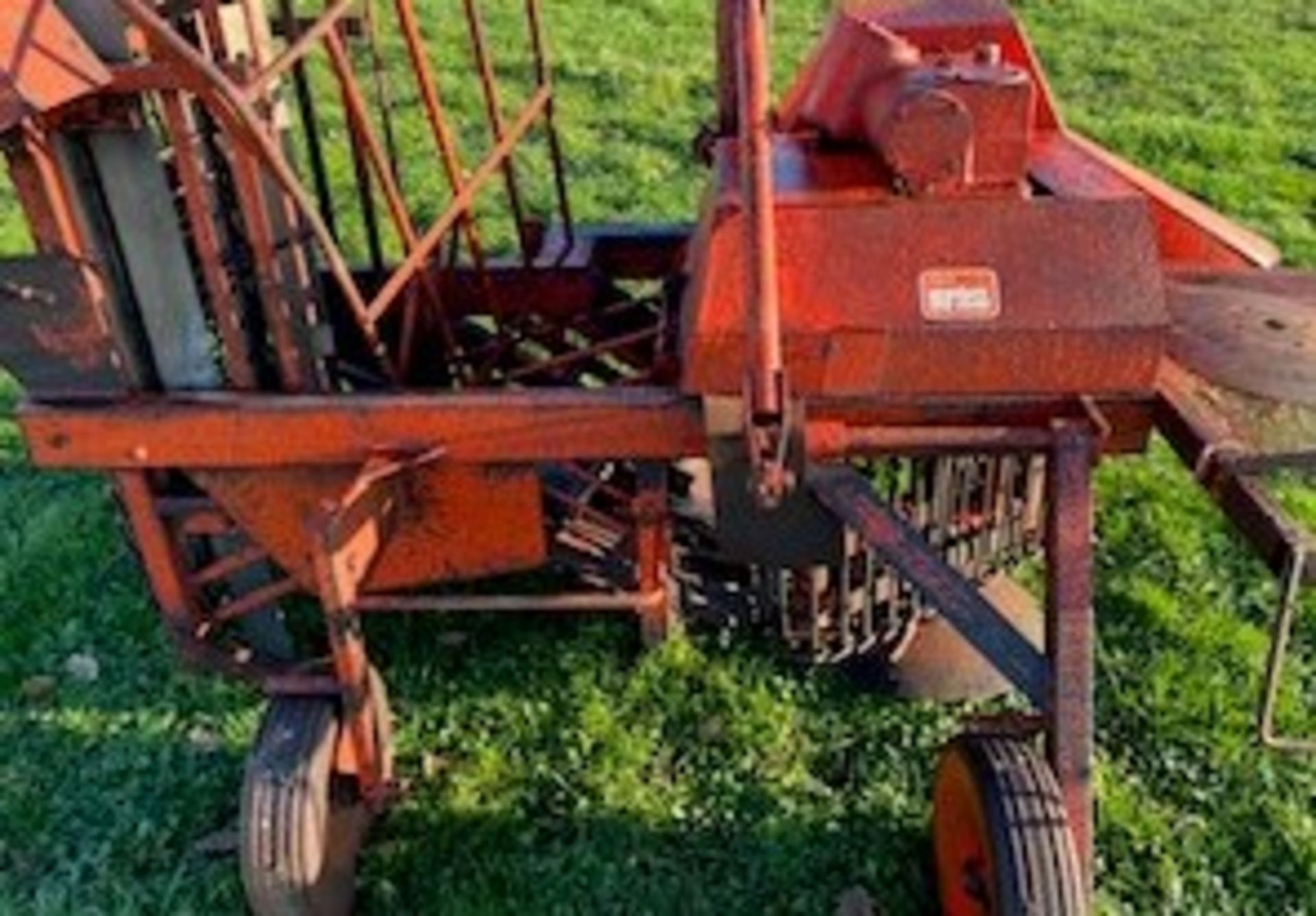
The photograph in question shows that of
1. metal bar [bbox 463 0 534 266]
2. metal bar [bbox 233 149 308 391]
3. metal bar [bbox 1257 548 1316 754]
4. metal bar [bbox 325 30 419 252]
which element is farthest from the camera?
metal bar [bbox 463 0 534 266]

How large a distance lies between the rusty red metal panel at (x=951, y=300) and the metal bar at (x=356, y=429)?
199 millimetres

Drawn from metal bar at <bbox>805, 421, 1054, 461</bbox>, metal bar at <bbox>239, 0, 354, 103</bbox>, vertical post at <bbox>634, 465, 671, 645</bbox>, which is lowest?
vertical post at <bbox>634, 465, 671, 645</bbox>

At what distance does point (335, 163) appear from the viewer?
734cm

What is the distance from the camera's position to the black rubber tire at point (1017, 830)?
2.85 m

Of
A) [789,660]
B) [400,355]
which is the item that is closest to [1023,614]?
[789,660]

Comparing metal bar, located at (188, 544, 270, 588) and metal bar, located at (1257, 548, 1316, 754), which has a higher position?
metal bar, located at (1257, 548, 1316, 754)

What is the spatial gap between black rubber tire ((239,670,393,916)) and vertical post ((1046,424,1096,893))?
1.43 metres

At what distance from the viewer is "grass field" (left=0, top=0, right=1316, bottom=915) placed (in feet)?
12.0

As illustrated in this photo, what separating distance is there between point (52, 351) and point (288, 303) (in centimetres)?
47

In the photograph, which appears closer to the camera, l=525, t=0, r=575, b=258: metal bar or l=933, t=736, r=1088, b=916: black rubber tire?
l=933, t=736, r=1088, b=916: black rubber tire

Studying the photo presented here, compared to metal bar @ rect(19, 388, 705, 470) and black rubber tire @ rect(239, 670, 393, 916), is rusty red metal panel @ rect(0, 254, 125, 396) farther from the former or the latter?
black rubber tire @ rect(239, 670, 393, 916)

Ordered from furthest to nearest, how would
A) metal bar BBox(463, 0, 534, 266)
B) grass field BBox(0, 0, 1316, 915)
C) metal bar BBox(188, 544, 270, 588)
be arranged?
metal bar BBox(463, 0, 534, 266) < grass field BBox(0, 0, 1316, 915) < metal bar BBox(188, 544, 270, 588)

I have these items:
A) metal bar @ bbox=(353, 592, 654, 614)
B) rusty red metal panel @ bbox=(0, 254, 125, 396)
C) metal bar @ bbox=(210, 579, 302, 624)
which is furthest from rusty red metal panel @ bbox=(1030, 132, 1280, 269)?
rusty red metal panel @ bbox=(0, 254, 125, 396)

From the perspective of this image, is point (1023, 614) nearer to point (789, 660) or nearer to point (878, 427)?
point (789, 660)
